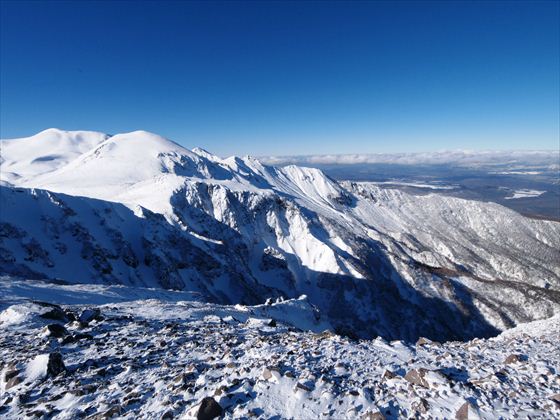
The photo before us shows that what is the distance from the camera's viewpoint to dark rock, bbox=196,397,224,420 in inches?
273

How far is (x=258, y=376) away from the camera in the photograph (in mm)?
8945

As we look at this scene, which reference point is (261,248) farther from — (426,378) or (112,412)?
(112,412)

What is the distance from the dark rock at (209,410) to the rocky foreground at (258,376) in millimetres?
23

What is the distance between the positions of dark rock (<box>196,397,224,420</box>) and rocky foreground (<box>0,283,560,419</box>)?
23 millimetres

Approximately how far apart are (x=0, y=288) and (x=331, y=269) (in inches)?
3371

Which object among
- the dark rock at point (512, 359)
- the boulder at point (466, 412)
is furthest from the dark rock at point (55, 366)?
the dark rock at point (512, 359)

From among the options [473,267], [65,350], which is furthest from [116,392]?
[473,267]

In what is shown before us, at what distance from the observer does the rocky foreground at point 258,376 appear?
7418 mm

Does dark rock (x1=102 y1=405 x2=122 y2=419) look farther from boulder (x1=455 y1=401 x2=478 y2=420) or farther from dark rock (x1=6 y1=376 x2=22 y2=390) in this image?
boulder (x1=455 y1=401 x2=478 y2=420)

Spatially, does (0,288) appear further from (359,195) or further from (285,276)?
(359,195)

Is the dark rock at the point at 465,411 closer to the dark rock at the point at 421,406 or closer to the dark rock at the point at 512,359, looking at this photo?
the dark rock at the point at 421,406

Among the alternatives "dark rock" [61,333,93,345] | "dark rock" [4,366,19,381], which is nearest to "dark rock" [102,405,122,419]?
"dark rock" [4,366,19,381]

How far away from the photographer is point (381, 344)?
12938 millimetres


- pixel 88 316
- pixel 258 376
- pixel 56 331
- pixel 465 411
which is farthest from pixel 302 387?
pixel 88 316
